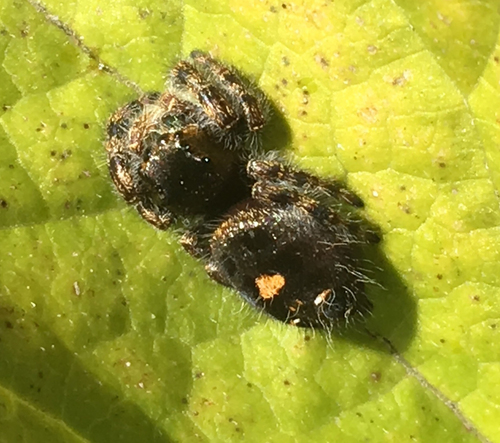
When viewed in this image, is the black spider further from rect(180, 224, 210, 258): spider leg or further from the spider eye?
the spider eye

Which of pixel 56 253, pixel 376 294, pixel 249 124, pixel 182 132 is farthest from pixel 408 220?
pixel 56 253

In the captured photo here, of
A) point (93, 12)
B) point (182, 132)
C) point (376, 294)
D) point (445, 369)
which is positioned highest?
point (93, 12)

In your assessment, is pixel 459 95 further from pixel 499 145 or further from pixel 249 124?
pixel 249 124

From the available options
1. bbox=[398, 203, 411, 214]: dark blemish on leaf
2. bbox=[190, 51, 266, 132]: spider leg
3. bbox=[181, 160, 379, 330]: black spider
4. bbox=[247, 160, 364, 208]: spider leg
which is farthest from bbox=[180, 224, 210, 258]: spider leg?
bbox=[398, 203, 411, 214]: dark blemish on leaf

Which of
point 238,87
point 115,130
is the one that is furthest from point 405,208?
point 115,130

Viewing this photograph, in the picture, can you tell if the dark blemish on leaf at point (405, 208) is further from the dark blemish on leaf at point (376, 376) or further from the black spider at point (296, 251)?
the dark blemish on leaf at point (376, 376)

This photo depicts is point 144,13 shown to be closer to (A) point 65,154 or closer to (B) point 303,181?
(A) point 65,154
